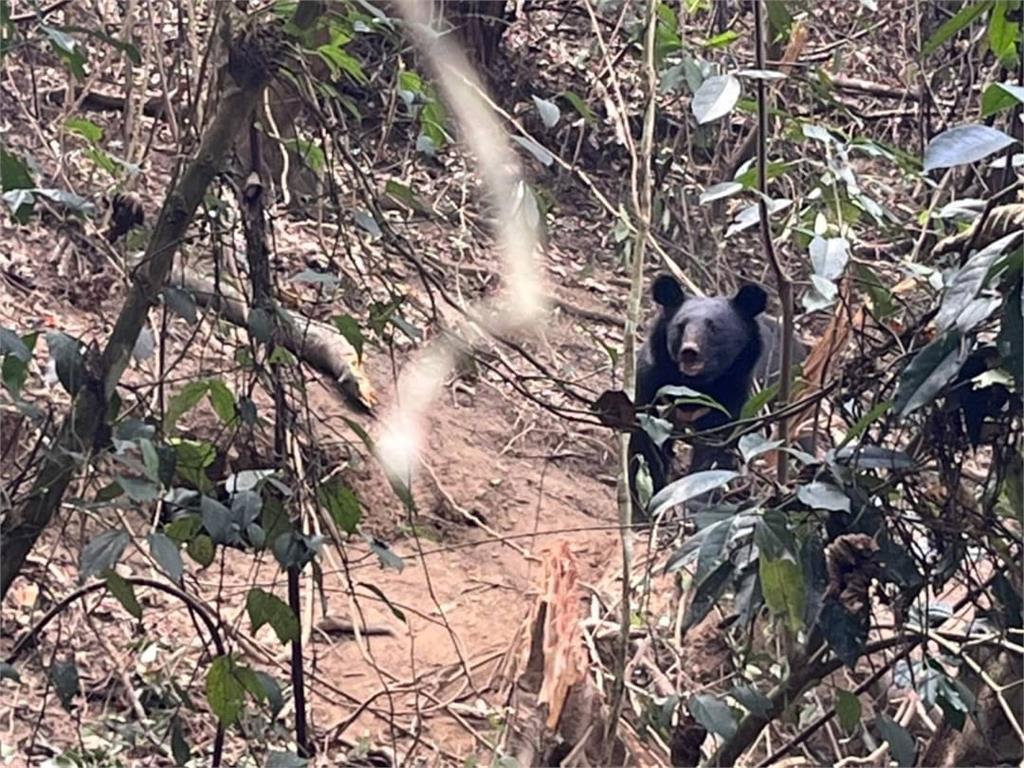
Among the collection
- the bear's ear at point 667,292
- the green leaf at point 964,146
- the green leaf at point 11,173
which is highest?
the bear's ear at point 667,292

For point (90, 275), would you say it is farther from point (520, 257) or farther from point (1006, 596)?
point (1006, 596)

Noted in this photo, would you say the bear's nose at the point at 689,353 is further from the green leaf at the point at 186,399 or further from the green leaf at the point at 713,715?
the green leaf at the point at 186,399

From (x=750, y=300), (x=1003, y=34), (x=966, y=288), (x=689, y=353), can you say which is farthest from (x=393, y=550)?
(x=966, y=288)

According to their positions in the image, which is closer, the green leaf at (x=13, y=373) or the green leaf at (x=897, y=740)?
the green leaf at (x=13, y=373)

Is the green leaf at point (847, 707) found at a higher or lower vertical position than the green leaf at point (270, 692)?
lower

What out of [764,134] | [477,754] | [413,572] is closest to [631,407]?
[764,134]

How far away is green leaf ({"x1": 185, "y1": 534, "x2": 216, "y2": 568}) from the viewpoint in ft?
6.80

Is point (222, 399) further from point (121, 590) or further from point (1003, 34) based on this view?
point (1003, 34)

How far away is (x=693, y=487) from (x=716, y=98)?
2.18ft

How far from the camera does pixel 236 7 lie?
7.15 ft

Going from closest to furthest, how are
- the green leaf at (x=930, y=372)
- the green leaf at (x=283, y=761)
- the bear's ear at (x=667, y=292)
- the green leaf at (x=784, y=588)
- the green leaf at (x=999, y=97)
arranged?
1. the green leaf at (x=999, y=97)
2. the green leaf at (x=930, y=372)
3. the green leaf at (x=784, y=588)
4. the green leaf at (x=283, y=761)
5. the bear's ear at (x=667, y=292)

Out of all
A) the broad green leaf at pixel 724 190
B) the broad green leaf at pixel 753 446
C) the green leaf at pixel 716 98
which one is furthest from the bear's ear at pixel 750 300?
the broad green leaf at pixel 753 446

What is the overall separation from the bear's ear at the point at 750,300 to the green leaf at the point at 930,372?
13.0 ft

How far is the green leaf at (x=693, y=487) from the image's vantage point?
5.84ft
